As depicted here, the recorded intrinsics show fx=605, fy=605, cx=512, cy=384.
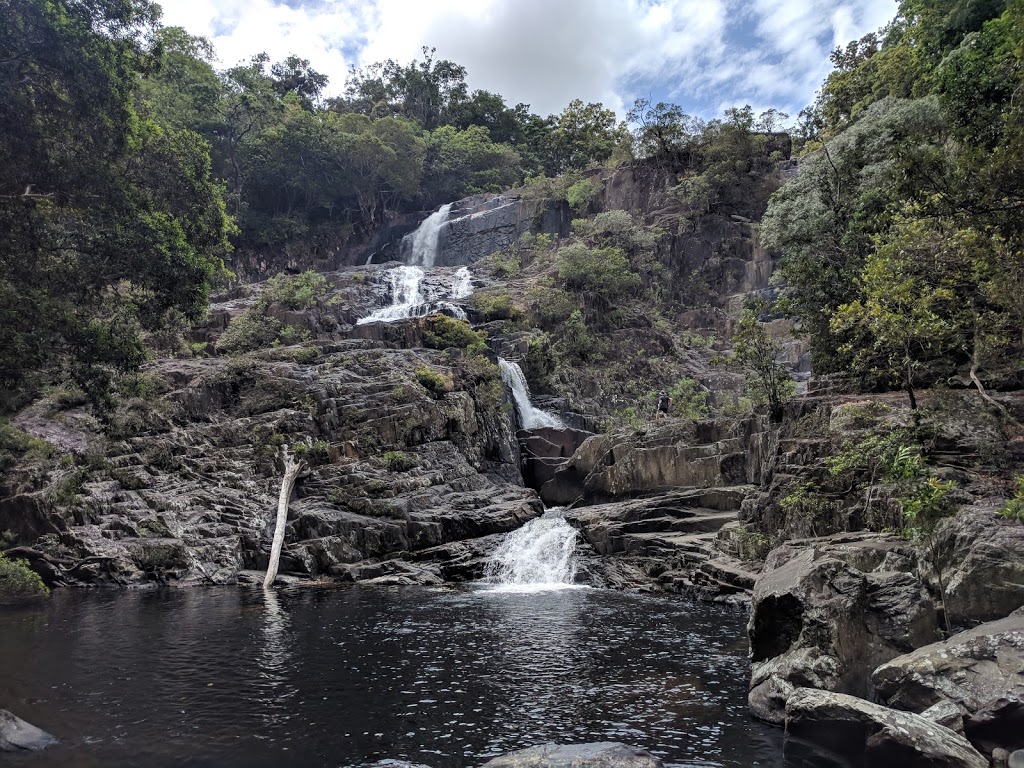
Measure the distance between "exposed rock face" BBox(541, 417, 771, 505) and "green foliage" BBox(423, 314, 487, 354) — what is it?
1166 centimetres

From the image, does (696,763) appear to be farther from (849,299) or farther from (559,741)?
(849,299)

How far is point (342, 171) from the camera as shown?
5925 centimetres

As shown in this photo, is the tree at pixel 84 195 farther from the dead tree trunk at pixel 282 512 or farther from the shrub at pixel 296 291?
the shrub at pixel 296 291

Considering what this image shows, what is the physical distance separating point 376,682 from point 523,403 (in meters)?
25.2

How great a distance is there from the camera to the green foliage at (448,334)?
120ft

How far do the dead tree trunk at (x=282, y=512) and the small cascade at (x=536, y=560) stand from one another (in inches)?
309

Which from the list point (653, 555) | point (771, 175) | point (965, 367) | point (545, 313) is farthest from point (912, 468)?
point (771, 175)

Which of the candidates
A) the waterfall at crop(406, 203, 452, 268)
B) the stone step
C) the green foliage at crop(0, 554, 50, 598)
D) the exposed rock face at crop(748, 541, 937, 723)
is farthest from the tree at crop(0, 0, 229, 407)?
the waterfall at crop(406, 203, 452, 268)

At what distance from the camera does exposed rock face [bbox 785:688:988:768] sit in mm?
6293

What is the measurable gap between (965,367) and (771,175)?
36819 mm

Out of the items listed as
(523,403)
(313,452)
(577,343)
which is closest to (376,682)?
(313,452)

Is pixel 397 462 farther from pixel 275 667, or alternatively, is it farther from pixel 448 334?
pixel 275 667

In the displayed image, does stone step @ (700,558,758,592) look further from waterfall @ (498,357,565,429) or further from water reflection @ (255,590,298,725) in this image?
waterfall @ (498,357,565,429)

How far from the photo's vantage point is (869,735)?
22.9ft
